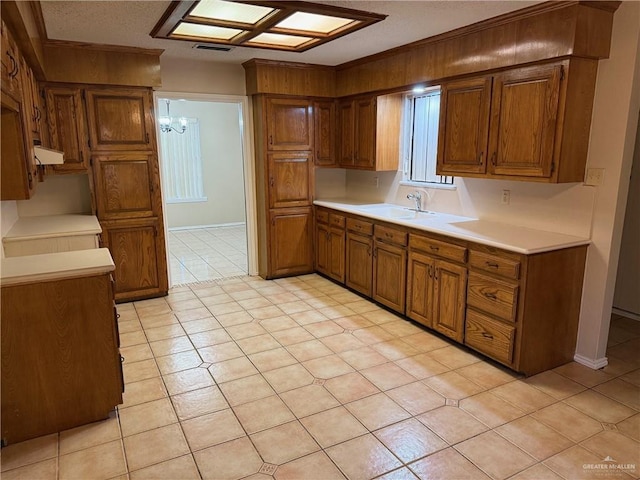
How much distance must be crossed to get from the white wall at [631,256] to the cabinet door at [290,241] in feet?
10.3

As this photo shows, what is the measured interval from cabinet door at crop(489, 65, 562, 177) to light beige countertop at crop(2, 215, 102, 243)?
10.3 feet

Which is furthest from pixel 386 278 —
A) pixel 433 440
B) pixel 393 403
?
pixel 433 440

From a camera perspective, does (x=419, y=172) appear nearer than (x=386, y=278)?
No

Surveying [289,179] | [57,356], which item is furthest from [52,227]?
[289,179]

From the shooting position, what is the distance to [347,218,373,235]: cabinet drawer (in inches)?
166

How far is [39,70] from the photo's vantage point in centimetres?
348

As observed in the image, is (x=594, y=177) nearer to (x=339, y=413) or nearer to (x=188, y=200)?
(x=339, y=413)

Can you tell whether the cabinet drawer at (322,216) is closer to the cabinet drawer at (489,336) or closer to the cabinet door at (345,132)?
the cabinet door at (345,132)

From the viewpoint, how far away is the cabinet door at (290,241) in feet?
16.5

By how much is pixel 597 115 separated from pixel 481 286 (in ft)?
4.34

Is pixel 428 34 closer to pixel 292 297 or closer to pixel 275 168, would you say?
pixel 275 168

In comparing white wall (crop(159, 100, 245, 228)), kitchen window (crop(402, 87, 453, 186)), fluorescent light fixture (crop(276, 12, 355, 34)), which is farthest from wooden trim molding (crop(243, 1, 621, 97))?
white wall (crop(159, 100, 245, 228))

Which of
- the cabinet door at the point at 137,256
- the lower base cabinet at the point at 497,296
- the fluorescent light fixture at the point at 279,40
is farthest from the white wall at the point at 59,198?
the lower base cabinet at the point at 497,296

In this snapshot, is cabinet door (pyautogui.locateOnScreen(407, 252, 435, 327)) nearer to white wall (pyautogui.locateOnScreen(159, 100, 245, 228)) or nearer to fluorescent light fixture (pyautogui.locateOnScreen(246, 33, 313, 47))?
fluorescent light fixture (pyautogui.locateOnScreen(246, 33, 313, 47))
